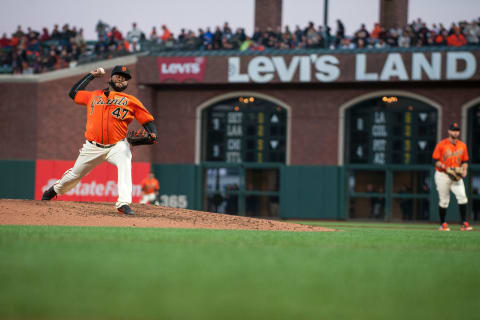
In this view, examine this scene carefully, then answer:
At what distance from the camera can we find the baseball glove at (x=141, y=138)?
9.55m

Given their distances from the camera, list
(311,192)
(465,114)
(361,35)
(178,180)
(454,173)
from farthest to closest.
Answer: (178,180), (361,35), (311,192), (465,114), (454,173)

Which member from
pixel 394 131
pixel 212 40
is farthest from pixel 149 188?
pixel 394 131

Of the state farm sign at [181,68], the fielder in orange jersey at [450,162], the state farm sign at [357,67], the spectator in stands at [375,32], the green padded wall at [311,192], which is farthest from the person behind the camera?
the spectator in stands at [375,32]

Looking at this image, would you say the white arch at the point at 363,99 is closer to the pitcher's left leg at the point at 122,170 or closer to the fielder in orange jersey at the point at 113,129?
the fielder in orange jersey at the point at 113,129

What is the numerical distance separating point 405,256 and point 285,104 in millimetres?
17748

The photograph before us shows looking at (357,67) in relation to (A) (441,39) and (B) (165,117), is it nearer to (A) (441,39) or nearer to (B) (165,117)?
(A) (441,39)

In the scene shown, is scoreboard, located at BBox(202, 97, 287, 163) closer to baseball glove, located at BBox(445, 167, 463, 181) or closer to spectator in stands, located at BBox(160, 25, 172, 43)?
spectator in stands, located at BBox(160, 25, 172, 43)

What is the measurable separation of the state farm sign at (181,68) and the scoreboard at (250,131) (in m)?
1.62

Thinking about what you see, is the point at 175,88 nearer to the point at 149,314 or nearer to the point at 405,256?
the point at 405,256

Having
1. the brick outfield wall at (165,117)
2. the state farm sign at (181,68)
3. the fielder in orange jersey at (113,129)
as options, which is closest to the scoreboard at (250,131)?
the brick outfield wall at (165,117)

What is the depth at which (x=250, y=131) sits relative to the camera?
23.1 metres

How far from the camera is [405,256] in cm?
550

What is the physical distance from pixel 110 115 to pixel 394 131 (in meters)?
14.7

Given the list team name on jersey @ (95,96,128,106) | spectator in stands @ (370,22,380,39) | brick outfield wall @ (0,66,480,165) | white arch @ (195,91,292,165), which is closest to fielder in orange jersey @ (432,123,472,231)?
team name on jersey @ (95,96,128,106)
